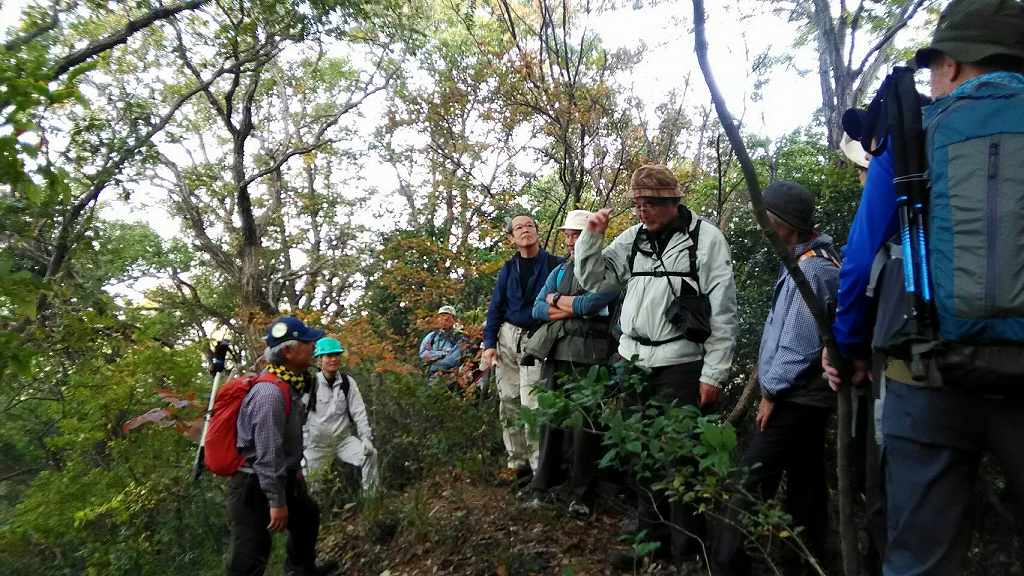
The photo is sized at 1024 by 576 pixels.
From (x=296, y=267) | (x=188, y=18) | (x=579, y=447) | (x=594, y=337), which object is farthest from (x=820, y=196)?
(x=296, y=267)

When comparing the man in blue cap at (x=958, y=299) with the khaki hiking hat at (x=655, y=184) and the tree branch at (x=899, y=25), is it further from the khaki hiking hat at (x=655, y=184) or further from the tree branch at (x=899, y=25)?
the tree branch at (x=899, y=25)

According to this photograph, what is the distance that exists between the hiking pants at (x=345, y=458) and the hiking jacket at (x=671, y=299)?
3.11 metres

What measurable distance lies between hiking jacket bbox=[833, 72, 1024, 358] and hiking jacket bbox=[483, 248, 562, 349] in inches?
119

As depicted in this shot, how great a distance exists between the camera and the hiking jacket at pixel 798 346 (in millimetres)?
2945

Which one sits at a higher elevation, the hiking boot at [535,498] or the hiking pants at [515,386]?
the hiking pants at [515,386]

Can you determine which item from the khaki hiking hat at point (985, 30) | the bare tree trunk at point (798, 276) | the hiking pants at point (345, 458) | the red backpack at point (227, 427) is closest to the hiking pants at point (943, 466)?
the bare tree trunk at point (798, 276)

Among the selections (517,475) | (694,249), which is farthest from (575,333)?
(517,475)

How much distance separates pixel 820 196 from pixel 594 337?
2.35 metres

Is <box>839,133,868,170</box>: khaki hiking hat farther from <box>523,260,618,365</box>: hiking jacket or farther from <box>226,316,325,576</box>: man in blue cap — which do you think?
<box>226,316,325,576</box>: man in blue cap

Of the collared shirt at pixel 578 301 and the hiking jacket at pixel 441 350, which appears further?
the hiking jacket at pixel 441 350

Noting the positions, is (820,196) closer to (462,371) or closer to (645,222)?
(645,222)

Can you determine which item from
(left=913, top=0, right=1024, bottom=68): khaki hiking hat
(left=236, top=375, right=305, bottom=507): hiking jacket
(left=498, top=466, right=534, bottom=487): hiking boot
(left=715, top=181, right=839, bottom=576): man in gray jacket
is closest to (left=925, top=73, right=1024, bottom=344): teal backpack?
(left=913, top=0, right=1024, bottom=68): khaki hiking hat

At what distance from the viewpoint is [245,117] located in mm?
11945

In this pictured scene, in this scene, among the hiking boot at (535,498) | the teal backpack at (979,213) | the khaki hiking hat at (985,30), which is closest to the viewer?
the teal backpack at (979,213)
